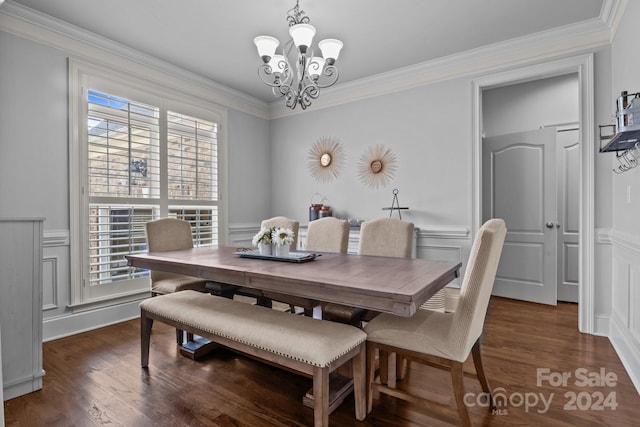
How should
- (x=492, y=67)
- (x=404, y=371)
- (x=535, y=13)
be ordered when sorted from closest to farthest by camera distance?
(x=404, y=371) → (x=535, y=13) → (x=492, y=67)

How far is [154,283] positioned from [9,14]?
2363mm

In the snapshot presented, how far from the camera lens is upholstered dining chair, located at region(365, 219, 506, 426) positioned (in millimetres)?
1510

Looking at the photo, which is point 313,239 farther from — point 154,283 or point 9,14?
point 9,14

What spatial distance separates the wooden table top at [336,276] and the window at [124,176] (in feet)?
3.04

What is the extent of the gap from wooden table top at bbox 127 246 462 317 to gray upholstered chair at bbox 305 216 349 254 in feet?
1.22

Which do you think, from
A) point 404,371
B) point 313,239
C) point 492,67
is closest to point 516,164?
point 492,67

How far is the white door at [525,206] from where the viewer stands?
3.84 m

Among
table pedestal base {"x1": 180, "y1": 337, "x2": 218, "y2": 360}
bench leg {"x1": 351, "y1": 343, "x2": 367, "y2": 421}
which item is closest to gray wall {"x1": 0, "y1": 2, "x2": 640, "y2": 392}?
table pedestal base {"x1": 180, "y1": 337, "x2": 218, "y2": 360}

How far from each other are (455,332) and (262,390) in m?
1.18

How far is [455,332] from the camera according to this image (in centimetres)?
154

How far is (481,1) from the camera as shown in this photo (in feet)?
8.45

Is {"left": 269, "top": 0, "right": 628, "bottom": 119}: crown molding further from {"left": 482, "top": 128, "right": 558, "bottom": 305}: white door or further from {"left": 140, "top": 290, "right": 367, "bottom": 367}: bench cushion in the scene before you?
{"left": 140, "top": 290, "right": 367, "bottom": 367}: bench cushion

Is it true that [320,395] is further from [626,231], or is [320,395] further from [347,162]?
[347,162]

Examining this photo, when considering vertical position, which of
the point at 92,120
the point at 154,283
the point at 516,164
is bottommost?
the point at 154,283
